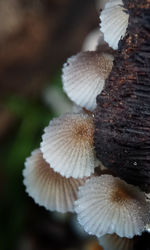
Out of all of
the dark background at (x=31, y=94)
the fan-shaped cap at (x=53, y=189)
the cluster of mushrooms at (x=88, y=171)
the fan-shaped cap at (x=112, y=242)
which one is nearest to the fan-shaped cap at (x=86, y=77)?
the cluster of mushrooms at (x=88, y=171)

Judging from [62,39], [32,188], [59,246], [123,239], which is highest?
[32,188]

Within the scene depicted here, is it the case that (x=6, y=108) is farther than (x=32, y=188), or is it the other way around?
(x=6, y=108)

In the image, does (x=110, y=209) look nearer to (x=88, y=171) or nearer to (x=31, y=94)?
(x=88, y=171)

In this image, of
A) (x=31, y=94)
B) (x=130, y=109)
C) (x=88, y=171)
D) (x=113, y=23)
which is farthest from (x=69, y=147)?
(x=31, y=94)

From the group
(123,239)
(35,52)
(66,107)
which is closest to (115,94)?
(123,239)

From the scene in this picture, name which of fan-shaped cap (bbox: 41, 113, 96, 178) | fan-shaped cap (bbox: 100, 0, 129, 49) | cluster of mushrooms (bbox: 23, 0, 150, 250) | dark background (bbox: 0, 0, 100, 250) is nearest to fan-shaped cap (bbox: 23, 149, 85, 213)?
cluster of mushrooms (bbox: 23, 0, 150, 250)

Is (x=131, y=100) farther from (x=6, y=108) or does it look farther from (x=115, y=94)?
(x=6, y=108)

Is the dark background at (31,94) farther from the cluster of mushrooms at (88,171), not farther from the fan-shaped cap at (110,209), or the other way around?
the fan-shaped cap at (110,209)

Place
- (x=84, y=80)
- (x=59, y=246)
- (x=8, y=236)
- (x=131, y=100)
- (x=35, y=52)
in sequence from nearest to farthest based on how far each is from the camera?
(x=131, y=100) < (x=84, y=80) < (x=8, y=236) < (x=59, y=246) < (x=35, y=52)
